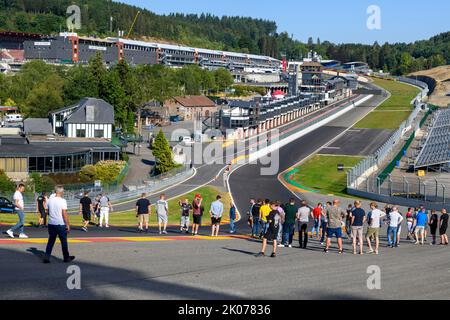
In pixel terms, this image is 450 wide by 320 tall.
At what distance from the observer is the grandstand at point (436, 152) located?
190 feet

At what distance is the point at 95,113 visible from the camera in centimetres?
8406

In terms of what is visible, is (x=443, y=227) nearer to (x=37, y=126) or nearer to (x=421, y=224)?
(x=421, y=224)

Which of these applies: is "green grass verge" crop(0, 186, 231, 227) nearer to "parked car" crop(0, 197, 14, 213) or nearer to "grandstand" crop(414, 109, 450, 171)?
"parked car" crop(0, 197, 14, 213)

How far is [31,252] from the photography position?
18812 mm

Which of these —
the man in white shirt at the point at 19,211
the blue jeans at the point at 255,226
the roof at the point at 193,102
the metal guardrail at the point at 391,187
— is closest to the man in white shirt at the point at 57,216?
the man in white shirt at the point at 19,211

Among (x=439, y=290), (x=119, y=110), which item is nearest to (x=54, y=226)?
(x=439, y=290)

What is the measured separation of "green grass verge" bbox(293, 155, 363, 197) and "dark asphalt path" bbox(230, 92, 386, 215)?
199 centimetres

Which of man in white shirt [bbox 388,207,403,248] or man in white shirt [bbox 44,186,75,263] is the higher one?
man in white shirt [bbox 44,186,75,263]

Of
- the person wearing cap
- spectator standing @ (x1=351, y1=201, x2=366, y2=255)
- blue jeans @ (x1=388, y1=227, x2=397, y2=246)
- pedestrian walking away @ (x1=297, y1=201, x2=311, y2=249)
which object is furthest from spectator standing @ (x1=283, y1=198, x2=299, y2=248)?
the person wearing cap

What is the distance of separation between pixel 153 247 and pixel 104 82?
76051 mm

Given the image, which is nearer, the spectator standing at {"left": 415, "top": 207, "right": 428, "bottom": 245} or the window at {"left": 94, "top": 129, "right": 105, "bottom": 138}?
the spectator standing at {"left": 415, "top": 207, "right": 428, "bottom": 245}

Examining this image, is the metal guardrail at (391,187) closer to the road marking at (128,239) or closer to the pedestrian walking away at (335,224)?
the road marking at (128,239)

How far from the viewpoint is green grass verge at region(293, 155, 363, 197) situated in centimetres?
5897
